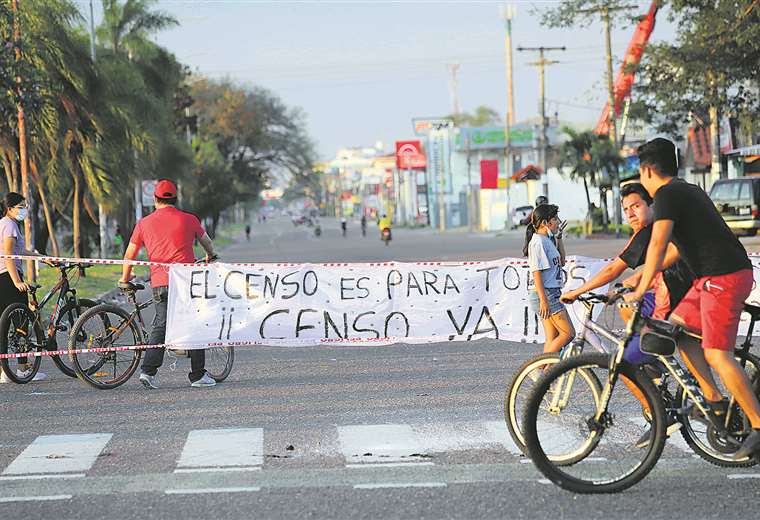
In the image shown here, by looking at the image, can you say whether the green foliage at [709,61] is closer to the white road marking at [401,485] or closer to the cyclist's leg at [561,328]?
the cyclist's leg at [561,328]

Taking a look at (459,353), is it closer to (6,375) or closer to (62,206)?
(6,375)

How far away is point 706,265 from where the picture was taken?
22.4 ft

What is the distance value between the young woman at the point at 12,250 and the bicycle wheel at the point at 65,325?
0.38 meters

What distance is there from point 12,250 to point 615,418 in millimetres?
6788

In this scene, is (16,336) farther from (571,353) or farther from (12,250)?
(571,353)

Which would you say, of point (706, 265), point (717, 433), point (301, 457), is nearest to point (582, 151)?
point (301, 457)

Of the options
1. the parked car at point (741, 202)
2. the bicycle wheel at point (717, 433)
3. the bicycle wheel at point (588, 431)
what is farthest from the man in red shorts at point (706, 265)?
the parked car at point (741, 202)

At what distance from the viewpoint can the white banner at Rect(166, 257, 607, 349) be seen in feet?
40.2

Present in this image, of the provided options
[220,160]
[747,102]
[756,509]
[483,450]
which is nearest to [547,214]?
[483,450]

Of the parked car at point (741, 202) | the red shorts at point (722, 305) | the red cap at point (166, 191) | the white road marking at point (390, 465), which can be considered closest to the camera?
the red shorts at point (722, 305)

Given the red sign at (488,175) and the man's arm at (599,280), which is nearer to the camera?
the man's arm at (599,280)

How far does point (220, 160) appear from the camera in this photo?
262 ft

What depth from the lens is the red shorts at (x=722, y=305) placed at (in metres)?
6.77

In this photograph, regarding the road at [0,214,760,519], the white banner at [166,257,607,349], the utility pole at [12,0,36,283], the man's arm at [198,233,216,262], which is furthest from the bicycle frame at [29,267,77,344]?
the utility pole at [12,0,36,283]
